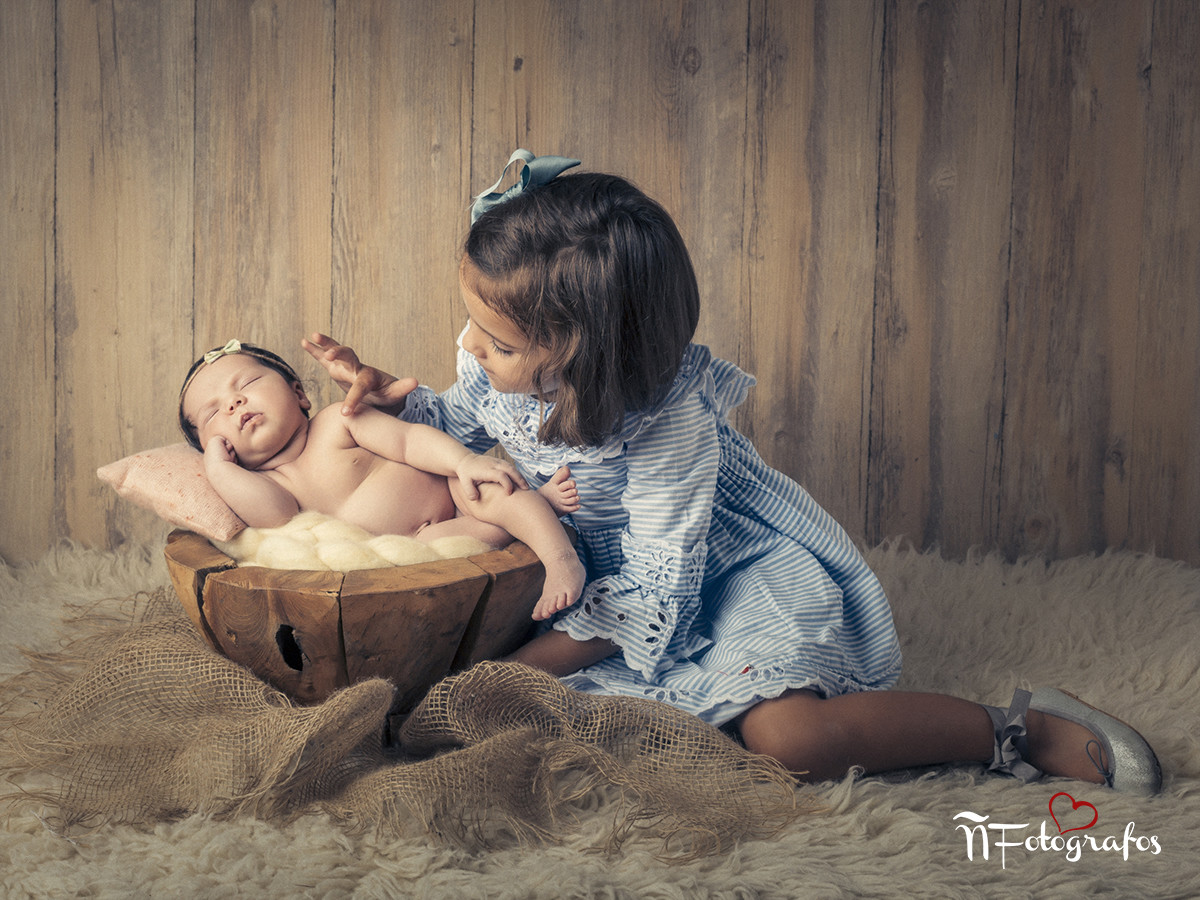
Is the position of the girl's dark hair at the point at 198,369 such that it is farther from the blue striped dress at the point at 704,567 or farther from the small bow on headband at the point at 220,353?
the blue striped dress at the point at 704,567

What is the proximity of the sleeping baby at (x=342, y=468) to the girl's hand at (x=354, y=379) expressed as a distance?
3cm

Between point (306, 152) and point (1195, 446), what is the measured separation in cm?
175

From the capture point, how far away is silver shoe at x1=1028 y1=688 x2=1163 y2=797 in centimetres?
89

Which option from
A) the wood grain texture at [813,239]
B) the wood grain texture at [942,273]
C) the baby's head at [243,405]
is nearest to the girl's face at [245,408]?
the baby's head at [243,405]

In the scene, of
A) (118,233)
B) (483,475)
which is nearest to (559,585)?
(483,475)

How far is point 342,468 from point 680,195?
822 mm

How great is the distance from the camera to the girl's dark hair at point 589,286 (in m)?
0.91

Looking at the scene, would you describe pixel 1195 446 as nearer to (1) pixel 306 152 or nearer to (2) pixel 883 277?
(2) pixel 883 277

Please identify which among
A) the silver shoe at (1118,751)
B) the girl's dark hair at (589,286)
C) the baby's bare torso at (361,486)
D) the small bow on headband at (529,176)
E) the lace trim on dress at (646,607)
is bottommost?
the silver shoe at (1118,751)

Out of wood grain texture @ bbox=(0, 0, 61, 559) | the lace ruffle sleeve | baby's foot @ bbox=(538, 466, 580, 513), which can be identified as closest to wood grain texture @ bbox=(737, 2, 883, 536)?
the lace ruffle sleeve

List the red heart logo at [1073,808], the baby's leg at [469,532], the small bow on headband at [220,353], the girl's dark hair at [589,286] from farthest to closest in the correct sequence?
the small bow on headband at [220,353] → the baby's leg at [469,532] → the girl's dark hair at [589,286] → the red heart logo at [1073,808]

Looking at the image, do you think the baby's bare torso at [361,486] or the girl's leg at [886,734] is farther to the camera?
the baby's bare torso at [361,486]

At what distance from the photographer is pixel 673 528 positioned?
1.04m

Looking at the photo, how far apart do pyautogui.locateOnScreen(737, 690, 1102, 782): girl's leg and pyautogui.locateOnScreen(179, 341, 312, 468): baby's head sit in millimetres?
672
